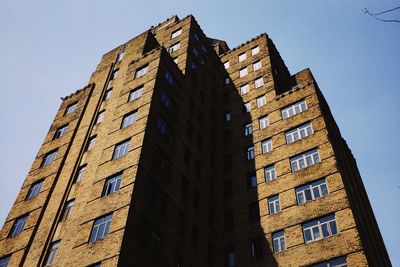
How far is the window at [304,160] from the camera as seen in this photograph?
28375 mm

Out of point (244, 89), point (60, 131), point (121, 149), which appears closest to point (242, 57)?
point (244, 89)

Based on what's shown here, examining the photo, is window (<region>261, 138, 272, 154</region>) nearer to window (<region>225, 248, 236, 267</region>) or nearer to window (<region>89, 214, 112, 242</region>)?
window (<region>225, 248, 236, 267</region>)

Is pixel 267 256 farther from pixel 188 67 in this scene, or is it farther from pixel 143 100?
pixel 188 67

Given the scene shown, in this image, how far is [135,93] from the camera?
31328 millimetres

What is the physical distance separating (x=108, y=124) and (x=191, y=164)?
7.41m

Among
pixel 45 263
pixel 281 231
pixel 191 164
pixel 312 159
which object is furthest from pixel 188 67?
pixel 45 263

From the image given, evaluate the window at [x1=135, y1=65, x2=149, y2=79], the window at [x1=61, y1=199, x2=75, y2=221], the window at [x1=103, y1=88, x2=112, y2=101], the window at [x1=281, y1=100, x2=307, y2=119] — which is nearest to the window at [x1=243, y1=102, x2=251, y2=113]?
the window at [x1=281, y1=100, x2=307, y2=119]

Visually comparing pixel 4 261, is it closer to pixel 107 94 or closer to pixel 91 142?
pixel 91 142

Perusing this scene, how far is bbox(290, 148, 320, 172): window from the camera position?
93.1ft

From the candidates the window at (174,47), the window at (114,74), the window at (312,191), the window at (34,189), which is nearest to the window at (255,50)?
the window at (174,47)

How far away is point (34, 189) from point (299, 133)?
2221 cm

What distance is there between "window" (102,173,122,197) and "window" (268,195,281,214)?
1130 centimetres

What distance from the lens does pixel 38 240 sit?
25.7 m

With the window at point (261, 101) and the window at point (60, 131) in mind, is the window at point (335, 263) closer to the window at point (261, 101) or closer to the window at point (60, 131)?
the window at point (261, 101)
